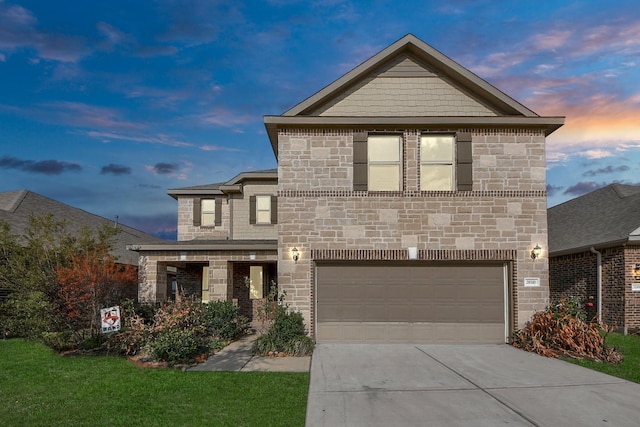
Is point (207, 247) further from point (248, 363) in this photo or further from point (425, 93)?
point (425, 93)

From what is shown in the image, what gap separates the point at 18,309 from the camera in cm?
1480

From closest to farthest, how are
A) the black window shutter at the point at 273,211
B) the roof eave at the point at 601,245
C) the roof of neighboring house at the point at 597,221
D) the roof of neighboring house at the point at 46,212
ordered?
the roof eave at the point at 601,245
the roof of neighboring house at the point at 597,221
the black window shutter at the point at 273,211
the roof of neighboring house at the point at 46,212

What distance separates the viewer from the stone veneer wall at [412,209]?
13969 millimetres

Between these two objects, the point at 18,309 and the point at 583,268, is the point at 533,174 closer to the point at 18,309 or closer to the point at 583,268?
the point at 583,268

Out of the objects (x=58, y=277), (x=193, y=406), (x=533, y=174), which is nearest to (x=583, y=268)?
(x=533, y=174)

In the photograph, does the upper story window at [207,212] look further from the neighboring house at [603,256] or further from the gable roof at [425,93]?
the neighboring house at [603,256]

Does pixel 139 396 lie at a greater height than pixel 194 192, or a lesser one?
lesser

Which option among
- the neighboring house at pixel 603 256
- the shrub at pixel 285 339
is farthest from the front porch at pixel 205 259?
the neighboring house at pixel 603 256

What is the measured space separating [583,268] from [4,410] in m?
18.4

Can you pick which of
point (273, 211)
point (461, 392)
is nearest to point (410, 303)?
point (461, 392)

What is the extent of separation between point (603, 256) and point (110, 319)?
15.9 m

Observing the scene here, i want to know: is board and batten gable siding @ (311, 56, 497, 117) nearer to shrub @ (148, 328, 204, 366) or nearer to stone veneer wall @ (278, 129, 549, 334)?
stone veneer wall @ (278, 129, 549, 334)

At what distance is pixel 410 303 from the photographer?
14023 millimetres

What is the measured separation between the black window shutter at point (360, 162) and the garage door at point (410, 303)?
2221mm
